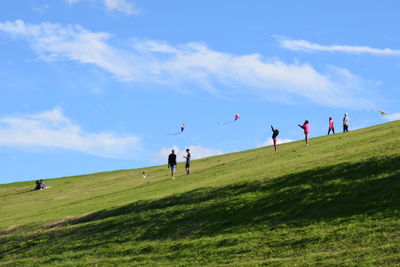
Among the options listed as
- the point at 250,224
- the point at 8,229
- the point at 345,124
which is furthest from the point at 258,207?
the point at 345,124

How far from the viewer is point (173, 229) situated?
26438mm

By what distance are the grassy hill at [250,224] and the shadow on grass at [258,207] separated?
6 cm

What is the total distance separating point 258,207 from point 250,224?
6.79ft

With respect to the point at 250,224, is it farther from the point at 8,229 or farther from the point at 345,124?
the point at 345,124

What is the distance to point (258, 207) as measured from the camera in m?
25.8

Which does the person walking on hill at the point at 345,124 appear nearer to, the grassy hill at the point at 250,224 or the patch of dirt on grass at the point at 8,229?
the grassy hill at the point at 250,224

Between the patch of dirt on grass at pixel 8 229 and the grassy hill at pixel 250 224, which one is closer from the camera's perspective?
the grassy hill at pixel 250 224

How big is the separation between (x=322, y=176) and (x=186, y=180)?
17387mm

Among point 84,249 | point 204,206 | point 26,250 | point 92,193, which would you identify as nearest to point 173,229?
point 204,206

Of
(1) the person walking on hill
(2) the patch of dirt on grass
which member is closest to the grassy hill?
(2) the patch of dirt on grass

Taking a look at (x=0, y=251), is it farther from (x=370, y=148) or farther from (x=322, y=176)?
(x=370, y=148)

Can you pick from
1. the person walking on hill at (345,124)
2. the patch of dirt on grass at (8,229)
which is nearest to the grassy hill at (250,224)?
the patch of dirt on grass at (8,229)

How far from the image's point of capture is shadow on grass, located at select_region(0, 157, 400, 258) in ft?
74.5

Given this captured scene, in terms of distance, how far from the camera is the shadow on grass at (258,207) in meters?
22.7
